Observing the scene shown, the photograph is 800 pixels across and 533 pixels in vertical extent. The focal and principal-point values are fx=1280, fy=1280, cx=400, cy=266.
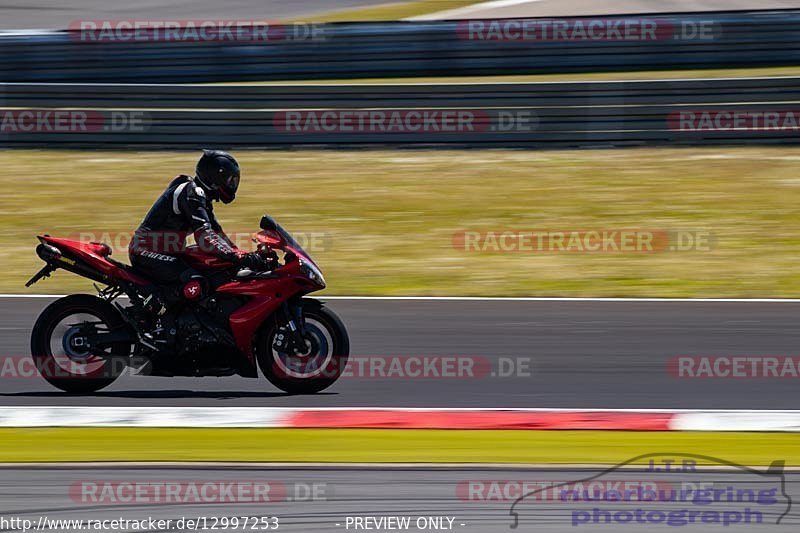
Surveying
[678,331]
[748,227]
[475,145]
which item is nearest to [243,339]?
[678,331]

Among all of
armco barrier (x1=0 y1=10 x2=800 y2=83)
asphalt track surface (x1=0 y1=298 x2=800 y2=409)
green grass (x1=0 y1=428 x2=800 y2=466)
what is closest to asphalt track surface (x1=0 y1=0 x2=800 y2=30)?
armco barrier (x1=0 y1=10 x2=800 y2=83)

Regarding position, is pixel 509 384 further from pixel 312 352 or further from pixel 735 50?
pixel 735 50

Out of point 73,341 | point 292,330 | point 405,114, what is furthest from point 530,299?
point 405,114

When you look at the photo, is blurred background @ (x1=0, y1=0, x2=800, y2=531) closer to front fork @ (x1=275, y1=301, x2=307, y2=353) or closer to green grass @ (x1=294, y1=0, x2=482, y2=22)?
green grass @ (x1=294, y1=0, x2=482, y2=22)

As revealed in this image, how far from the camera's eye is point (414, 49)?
19.8 metres

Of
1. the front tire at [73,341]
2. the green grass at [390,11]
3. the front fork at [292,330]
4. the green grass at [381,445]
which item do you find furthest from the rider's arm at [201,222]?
the green grass at [390,11]

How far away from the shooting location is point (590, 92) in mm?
16641

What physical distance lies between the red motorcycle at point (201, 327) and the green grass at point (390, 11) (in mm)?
16338

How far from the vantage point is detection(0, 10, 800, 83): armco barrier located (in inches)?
772

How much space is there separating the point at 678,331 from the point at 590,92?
24.3 feet

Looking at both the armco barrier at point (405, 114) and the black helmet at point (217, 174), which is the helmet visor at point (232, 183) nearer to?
the black helmet at point (217, 174)

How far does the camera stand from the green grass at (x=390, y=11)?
24.0m

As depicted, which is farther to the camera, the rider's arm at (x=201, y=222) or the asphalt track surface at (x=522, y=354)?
the asphalt track surface at (x=522, y=354)

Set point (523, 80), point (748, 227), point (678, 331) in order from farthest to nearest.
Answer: point (523, 80) → point (748, 227) → point (678, 331)
